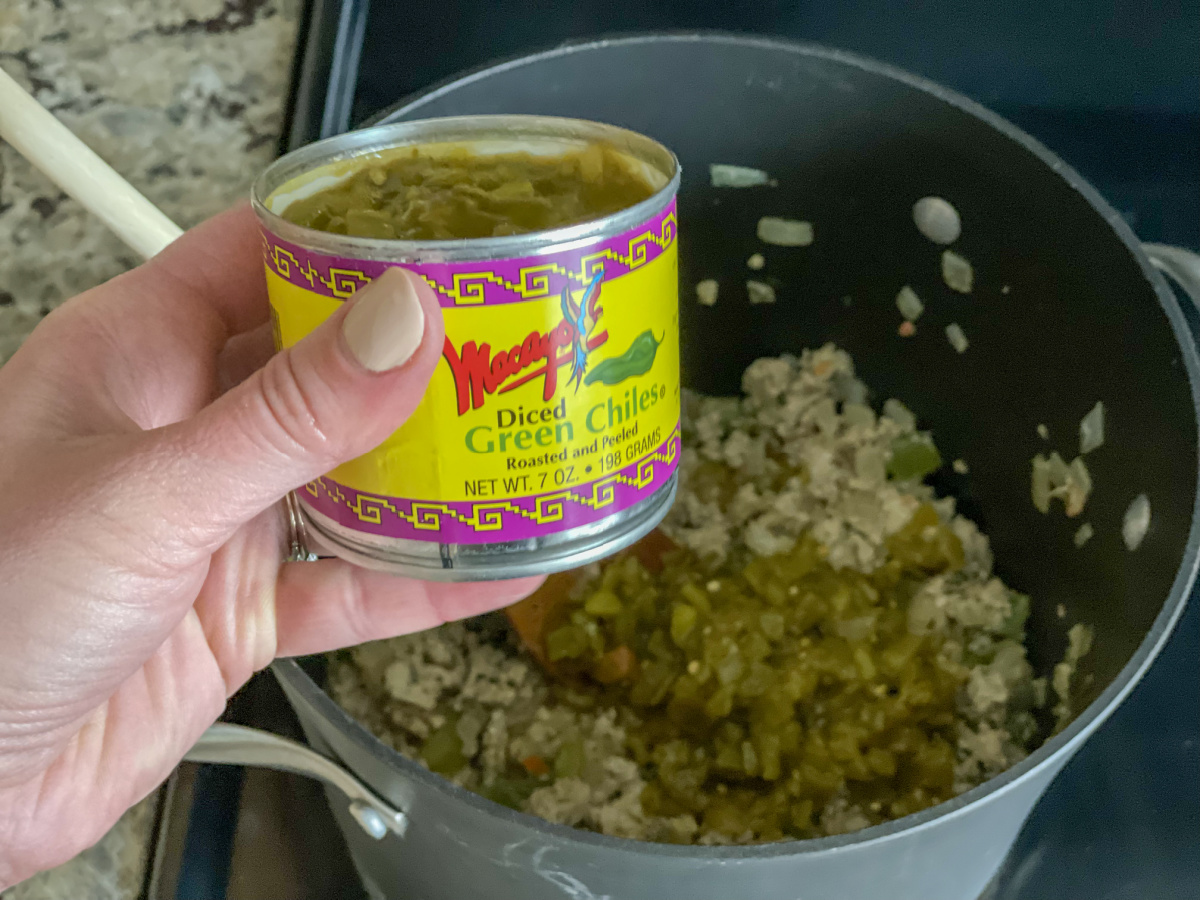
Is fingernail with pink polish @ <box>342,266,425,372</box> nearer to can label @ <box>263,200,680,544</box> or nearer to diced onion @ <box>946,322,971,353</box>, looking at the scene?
can label @ <box>263,200,680,544</box>

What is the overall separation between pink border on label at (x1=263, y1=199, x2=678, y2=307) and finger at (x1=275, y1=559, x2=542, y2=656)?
371 millimetres

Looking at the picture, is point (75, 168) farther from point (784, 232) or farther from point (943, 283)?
point (943, 283)

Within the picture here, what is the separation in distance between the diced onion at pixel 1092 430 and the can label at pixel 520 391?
509mm

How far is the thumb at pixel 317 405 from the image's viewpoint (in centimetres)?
49

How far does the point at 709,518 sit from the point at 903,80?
532mm

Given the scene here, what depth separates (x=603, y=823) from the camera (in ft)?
2.96

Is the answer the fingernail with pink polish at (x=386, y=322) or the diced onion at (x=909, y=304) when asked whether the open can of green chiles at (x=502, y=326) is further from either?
the diced onion at (x=909, y=304)

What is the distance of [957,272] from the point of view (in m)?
1.05

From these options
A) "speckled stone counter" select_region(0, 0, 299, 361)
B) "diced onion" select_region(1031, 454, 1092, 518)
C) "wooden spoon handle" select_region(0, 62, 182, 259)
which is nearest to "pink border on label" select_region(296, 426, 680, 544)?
"wooden spoon handle" select_region(0, 62, 182, 259)

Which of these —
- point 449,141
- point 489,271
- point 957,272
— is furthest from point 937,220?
point 489,271

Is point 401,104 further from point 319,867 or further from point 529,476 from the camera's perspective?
point 319,867

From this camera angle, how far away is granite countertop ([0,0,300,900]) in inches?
42.8

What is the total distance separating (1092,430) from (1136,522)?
13 cm

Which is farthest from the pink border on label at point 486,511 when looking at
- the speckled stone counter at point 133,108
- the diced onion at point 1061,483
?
the speckled stone counter at point 133,108
